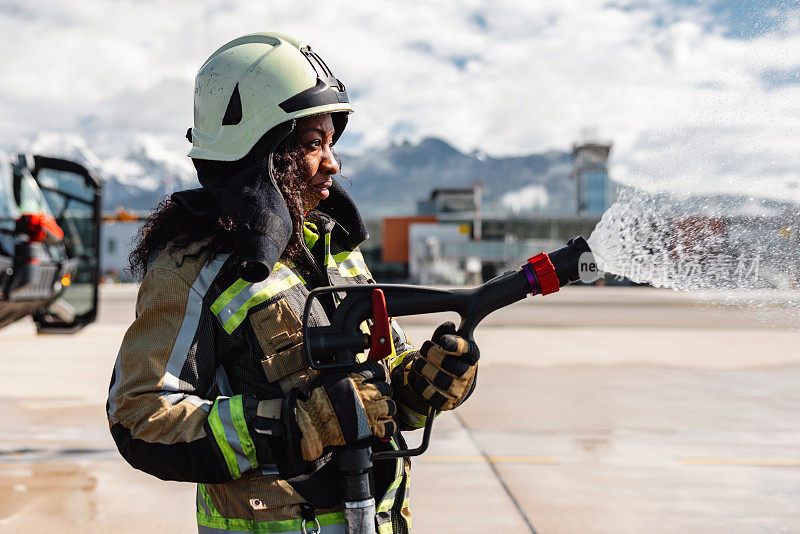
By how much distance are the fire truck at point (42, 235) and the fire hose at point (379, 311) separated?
5313 millimetres

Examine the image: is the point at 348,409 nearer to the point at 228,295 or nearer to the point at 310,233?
the point at 228,295

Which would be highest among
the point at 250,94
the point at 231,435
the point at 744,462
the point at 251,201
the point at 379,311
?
the point at 250,94

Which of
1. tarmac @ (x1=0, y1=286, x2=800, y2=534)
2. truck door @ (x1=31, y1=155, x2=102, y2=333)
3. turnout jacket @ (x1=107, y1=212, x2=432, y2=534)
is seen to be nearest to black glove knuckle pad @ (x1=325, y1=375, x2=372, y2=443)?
turnout jacket @ (x1=107, y1=212, x2=432, y2=534)

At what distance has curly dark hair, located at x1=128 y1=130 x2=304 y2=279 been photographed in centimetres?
154

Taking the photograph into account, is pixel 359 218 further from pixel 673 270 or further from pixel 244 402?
pixel 673 270

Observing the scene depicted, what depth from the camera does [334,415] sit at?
141 centimetres

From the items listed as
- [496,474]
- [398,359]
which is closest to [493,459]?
[496,474]

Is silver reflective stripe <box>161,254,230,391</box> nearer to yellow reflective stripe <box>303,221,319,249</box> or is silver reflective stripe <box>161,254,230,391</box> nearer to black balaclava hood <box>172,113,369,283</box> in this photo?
black balaclava hood <box>172,113,369,283</box>

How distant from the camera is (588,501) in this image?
3.93m

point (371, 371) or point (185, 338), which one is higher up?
point (185, 338)

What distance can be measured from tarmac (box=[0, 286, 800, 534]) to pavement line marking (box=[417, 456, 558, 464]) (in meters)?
0.01

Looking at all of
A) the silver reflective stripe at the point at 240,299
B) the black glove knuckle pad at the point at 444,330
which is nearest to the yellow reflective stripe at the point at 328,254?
the silver reflective stripe at the point at 240,299

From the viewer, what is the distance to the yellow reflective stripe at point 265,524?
4.88 ft

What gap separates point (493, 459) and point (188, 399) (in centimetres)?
361
